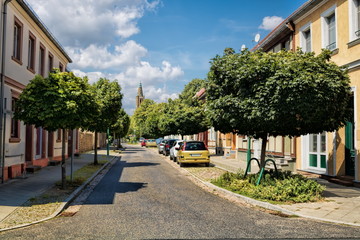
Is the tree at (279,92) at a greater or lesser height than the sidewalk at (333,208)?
greater

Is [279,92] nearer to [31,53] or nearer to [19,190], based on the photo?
[19,190]

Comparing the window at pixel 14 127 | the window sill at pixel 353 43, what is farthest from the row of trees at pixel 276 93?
the window at pixel 14 127

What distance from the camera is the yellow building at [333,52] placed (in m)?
12.1

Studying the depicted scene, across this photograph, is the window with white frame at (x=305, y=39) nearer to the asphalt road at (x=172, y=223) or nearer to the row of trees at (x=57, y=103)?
the asphalt road at (x=172, y=223)

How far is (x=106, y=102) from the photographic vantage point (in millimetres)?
20438

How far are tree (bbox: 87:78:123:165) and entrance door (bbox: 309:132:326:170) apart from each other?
1160 cm

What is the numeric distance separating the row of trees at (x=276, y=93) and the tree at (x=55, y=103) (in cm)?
423

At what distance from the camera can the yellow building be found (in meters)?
12.1

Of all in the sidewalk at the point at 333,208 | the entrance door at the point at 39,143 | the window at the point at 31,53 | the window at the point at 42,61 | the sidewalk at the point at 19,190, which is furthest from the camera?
the window at the point at 42,61

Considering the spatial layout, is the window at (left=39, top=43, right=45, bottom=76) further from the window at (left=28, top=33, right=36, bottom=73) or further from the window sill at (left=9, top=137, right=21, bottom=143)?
the window sill at (left=9, top=137, right=21, bottom=143)

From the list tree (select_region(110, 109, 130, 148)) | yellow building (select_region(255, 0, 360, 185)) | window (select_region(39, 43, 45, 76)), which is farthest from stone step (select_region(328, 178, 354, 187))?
tree (select_region(110, 109, 130, 148))

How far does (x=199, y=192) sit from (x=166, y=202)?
221 cm

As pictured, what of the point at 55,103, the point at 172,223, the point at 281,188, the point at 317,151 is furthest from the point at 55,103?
the point at 317,151

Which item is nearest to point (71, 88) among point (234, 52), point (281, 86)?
point (234, 52)
